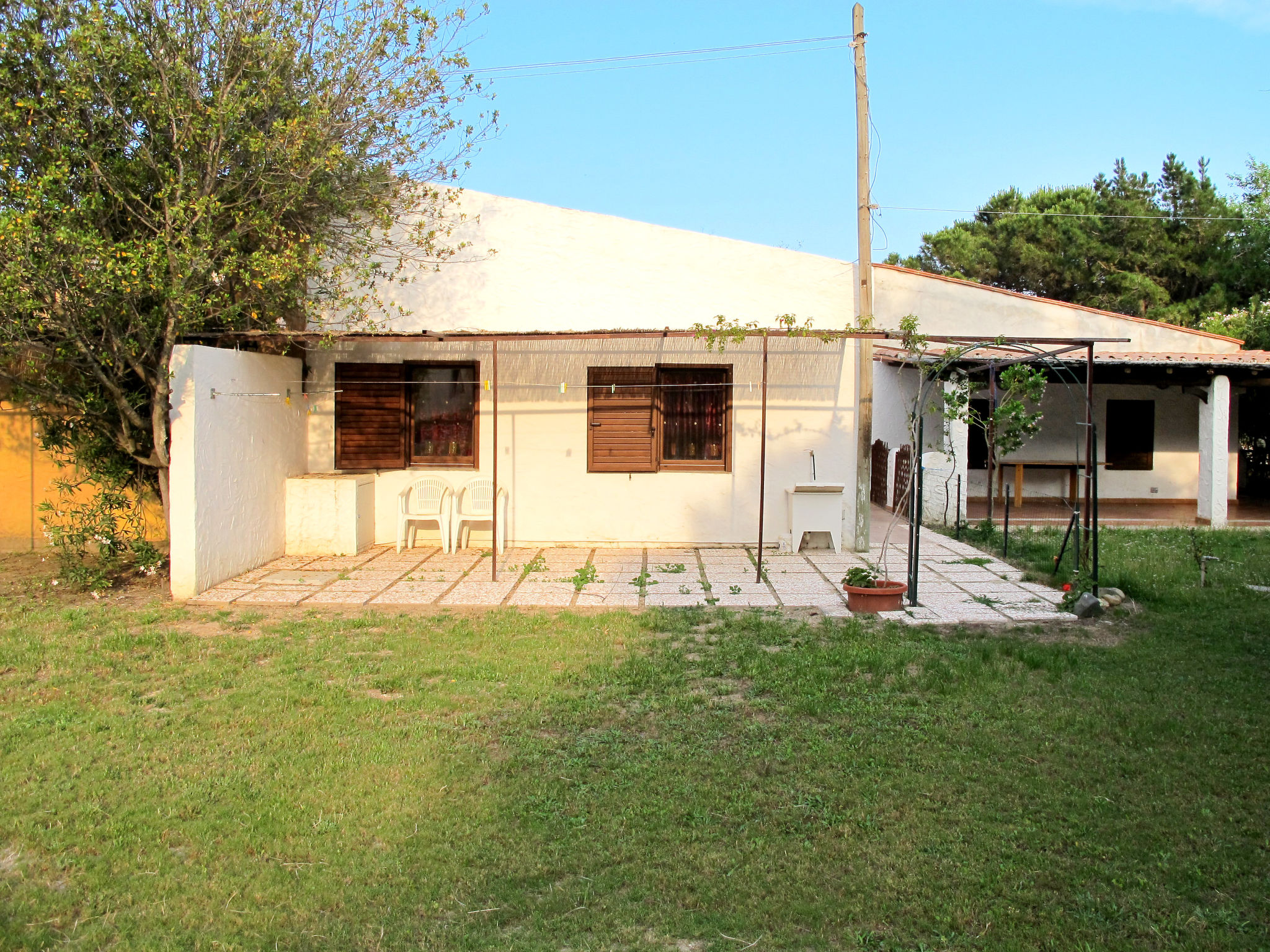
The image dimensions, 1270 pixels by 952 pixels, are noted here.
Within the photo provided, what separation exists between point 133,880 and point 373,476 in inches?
285

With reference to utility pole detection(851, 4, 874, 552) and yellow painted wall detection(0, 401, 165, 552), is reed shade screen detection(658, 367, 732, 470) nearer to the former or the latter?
utility pole detection(851, 4, 874, 552)

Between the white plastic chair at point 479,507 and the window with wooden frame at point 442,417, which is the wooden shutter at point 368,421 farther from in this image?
the white plastic chair at point 479,507

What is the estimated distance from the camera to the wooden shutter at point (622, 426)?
33.8 ft

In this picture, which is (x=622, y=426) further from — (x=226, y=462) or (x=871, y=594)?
(x=226, y=462)

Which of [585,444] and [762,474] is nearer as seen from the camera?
[762,474]

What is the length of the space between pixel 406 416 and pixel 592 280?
2.51m

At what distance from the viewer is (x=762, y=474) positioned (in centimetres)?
816

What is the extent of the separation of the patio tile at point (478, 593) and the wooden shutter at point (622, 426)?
7.22 ft

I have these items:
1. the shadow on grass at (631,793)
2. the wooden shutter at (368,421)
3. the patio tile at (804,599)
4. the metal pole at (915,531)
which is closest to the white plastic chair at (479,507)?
the wooden shutter at (368,421)

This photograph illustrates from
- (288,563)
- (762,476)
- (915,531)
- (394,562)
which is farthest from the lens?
(394,562)

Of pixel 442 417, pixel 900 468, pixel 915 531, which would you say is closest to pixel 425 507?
pixel 442 417

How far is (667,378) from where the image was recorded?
1044 cm

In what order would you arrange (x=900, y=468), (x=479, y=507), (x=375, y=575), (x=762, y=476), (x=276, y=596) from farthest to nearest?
1. (x=900, y=468)
2. (x=479, y=507)
3. (x=375, y=575)
4. (x=762, y=476)
5. (x=276, y=596)

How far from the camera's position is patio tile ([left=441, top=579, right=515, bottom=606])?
7.74 m
